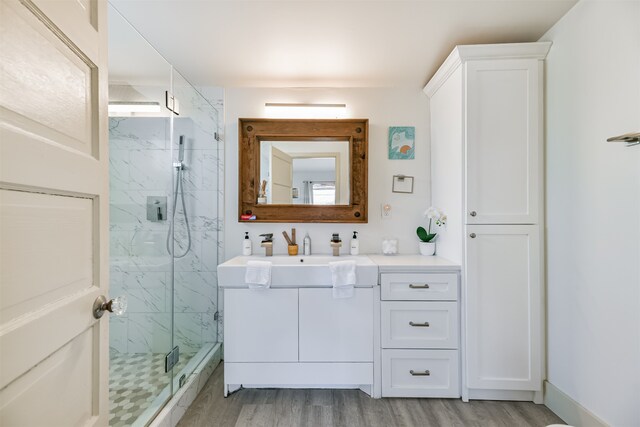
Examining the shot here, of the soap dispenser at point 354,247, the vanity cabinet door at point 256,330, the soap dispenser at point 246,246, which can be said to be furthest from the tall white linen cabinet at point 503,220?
the soap dispenser at point 246,246

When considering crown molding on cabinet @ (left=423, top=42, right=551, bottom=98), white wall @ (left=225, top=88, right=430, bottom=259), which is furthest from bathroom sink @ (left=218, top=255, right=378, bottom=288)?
crown molding on cabinet @ (left=423, top=42, right=551, bottom=98)

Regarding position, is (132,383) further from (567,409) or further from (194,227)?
(567,409)

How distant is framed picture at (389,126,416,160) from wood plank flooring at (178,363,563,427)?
5.86ft

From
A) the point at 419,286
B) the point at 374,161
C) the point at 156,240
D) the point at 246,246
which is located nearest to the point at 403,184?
the point at 374,161

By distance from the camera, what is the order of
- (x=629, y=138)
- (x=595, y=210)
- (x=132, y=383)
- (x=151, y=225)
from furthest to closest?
(x=151, y=225) → (x=132, y=383) → (x=595, y=210) → (x=629, y=138)

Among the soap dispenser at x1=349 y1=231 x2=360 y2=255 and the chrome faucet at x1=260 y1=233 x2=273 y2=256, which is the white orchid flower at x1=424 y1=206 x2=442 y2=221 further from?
the chrome faucet at x1=260 y1=233 x2=273 y2=256

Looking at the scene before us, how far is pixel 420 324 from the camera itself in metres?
1.98

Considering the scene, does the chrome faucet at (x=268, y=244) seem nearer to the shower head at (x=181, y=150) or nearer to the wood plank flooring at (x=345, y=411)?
the shower head at (x=181, y=150)

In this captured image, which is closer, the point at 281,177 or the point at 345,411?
the point at 345,411

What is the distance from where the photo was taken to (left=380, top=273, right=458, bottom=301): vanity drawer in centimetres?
198

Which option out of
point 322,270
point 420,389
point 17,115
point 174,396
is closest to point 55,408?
point 17,115

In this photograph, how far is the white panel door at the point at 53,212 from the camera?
60 centimetres

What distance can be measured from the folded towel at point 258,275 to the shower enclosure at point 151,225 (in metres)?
0.53

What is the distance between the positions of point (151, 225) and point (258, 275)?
70 centimetres
